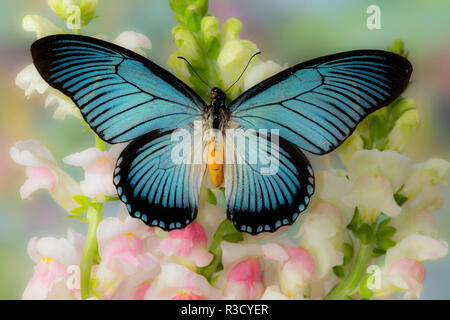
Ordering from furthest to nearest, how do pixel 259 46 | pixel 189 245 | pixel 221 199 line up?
pixel 259 46, pixel 221 199, pixel 189 245

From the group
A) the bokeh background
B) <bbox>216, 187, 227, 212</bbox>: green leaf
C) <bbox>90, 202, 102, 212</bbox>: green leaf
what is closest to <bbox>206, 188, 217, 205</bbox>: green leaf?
<bbox>216, 187, 227, 212</bbox>: green leaf

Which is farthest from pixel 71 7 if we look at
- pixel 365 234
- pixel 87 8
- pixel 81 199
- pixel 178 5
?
pixel 365 234

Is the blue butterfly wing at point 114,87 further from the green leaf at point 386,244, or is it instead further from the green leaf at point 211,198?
the green leaf at point 386,244

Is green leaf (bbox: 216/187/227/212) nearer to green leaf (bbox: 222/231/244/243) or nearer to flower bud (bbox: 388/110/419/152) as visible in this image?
green leaf (bbox: 222/231/244/243)

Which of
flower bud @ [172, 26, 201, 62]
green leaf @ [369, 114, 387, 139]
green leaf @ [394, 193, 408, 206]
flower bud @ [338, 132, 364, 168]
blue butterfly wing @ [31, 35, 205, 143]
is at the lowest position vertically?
green leaf @ [394, 193, 408, 206]

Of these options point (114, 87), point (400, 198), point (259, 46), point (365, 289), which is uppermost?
point (259, 46)

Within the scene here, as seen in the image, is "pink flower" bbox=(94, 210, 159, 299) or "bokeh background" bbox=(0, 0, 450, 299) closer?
"pink flower" bbox=(94, 210, 159, 299)

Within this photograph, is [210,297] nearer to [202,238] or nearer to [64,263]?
[202,238]

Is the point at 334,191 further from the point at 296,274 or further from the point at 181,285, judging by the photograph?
the point at 181,285
